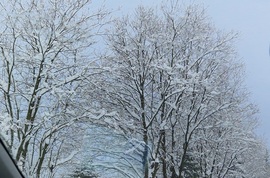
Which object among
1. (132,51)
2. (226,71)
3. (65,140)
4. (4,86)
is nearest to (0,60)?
(4,86)

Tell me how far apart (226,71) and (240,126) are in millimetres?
3096

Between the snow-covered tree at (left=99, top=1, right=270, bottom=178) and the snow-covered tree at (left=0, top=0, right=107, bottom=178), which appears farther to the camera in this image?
the snow-covered tree at (left=99, top=1, right=270, bottom=178)

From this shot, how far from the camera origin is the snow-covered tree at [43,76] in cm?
1153

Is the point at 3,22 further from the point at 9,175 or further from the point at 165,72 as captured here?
the point at 9,175

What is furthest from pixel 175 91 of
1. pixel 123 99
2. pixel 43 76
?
pixel 43 76

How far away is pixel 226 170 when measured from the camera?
74.9 feet

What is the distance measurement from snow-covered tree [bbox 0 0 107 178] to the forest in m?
0.03

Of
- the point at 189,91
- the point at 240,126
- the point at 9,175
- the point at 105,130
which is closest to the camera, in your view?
the point at 9,175

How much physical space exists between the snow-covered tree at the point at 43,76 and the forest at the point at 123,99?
0.03m

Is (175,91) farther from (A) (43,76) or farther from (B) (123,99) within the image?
(A) (43,76)

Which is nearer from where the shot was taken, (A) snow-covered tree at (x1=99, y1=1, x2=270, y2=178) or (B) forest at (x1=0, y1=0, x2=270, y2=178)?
(B) forest at (x1=0, y1=0, x2=270, y2=178)

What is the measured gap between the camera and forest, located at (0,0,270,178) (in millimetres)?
11766

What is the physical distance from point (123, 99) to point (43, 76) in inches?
273

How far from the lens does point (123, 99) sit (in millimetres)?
18141
